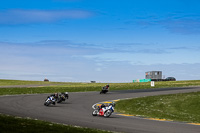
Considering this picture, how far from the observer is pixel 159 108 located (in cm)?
3572

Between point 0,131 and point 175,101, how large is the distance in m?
30.2

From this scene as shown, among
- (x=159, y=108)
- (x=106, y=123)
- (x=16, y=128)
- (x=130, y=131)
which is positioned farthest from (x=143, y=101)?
(x=16, y=128)

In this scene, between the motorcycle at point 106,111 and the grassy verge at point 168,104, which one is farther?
the grassy verge at point 168,104

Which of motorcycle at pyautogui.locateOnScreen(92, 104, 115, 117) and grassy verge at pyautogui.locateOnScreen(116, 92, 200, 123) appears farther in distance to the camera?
grassy verge at pyautogui.locateOnScreen(116, 92, 200, 123)

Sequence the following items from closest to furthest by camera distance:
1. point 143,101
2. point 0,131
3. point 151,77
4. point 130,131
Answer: point 0,131 → point 130,131 → point 143,101 → point 151,77

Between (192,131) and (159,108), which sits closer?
(192,131)

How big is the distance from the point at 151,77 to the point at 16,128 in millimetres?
97715

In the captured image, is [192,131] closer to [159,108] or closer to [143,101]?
[159,108]

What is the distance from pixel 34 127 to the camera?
15.3 m

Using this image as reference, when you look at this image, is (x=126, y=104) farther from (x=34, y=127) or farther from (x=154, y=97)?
(x=34, y=127)

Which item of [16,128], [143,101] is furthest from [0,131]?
[143,101]

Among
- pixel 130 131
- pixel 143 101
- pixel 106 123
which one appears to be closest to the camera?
pixel 130 131

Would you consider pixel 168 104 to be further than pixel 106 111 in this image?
Yes

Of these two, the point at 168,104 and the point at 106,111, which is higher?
the point at 106,111
